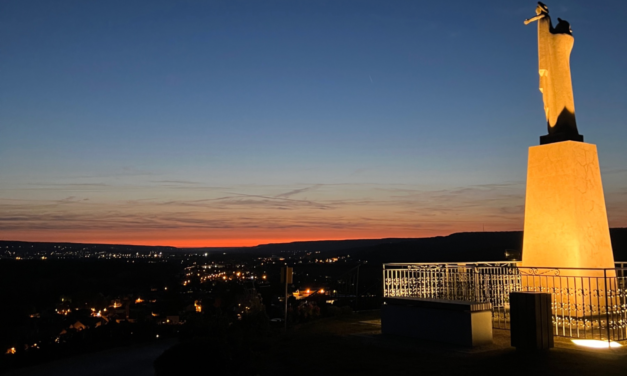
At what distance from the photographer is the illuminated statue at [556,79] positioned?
39.6 ft

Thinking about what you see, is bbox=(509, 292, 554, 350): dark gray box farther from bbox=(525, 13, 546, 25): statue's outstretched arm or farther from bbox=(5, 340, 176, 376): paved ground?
bbox=(5, 340, 176, 376): paved ground

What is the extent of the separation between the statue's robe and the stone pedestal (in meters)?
0.69

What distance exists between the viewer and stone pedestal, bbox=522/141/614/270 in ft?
36.9

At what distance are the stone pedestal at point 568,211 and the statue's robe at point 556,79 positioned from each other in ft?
2.27

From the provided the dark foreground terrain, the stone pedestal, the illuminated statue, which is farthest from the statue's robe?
the dark foreground terrain

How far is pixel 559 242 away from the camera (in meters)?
11.5

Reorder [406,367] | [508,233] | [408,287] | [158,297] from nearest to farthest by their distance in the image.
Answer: [406,367] < [408,287] < [158,297] < [508,233]

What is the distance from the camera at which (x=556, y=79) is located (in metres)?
12.4

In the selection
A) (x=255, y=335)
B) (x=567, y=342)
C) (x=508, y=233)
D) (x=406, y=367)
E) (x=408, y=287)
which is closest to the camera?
(x=406, y=367)

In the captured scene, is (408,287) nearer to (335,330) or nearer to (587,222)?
(335,330)

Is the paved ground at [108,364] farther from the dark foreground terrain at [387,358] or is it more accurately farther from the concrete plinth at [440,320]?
the concrete plinth at [440,320]

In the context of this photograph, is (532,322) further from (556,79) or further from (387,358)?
(556,79)

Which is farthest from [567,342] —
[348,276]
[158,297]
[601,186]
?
[158,297]

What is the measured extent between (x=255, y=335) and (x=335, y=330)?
187 cm
